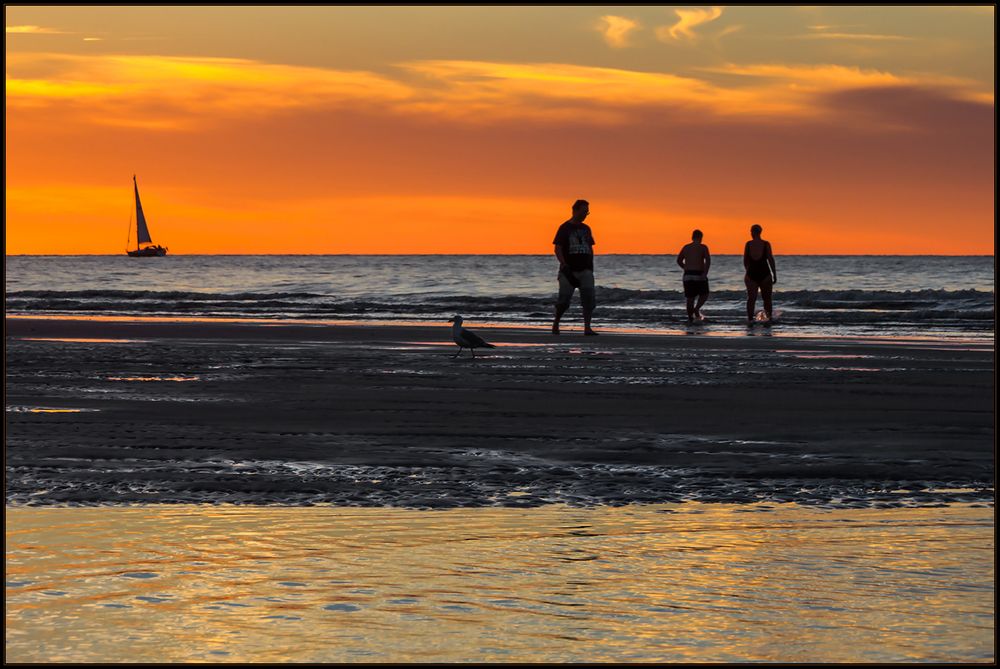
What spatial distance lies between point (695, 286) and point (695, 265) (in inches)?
24.0

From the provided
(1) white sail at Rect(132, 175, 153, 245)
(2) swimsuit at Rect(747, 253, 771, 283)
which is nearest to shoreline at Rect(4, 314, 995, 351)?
(2) swimsuit at Rect(747, 253, 771, 283)

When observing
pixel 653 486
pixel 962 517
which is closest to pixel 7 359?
pixel 653 486

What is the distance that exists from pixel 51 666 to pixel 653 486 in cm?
341

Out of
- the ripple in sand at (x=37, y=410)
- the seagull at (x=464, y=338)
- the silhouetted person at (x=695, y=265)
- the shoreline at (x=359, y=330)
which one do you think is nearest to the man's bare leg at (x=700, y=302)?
the silhouetted person at (x=695, y=265)

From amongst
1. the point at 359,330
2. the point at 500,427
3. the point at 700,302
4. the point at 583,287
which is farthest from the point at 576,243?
the point at 500,427

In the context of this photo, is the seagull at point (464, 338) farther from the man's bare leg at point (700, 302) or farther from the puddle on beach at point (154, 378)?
the man's bare leg at point (700, 302)

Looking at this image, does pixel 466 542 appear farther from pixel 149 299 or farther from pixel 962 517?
pixel 149 299

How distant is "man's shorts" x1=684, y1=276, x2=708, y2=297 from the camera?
24266 millimetres

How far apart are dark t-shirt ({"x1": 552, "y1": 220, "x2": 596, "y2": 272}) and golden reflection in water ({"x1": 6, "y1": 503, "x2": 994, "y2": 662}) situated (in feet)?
43.2

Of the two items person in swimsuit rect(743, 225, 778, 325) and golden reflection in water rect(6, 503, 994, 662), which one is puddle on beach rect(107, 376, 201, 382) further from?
person in swimsuit rect(743, 225, 778, 325)

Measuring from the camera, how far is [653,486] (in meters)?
6.34

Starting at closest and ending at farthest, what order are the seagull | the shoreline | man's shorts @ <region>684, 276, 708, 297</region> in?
1. the seagull
2. the shoreline
3. man's shorts @ <region>684, 276, 708, 297</region>

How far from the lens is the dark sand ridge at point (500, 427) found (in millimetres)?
6316

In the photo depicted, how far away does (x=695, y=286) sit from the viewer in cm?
2441
